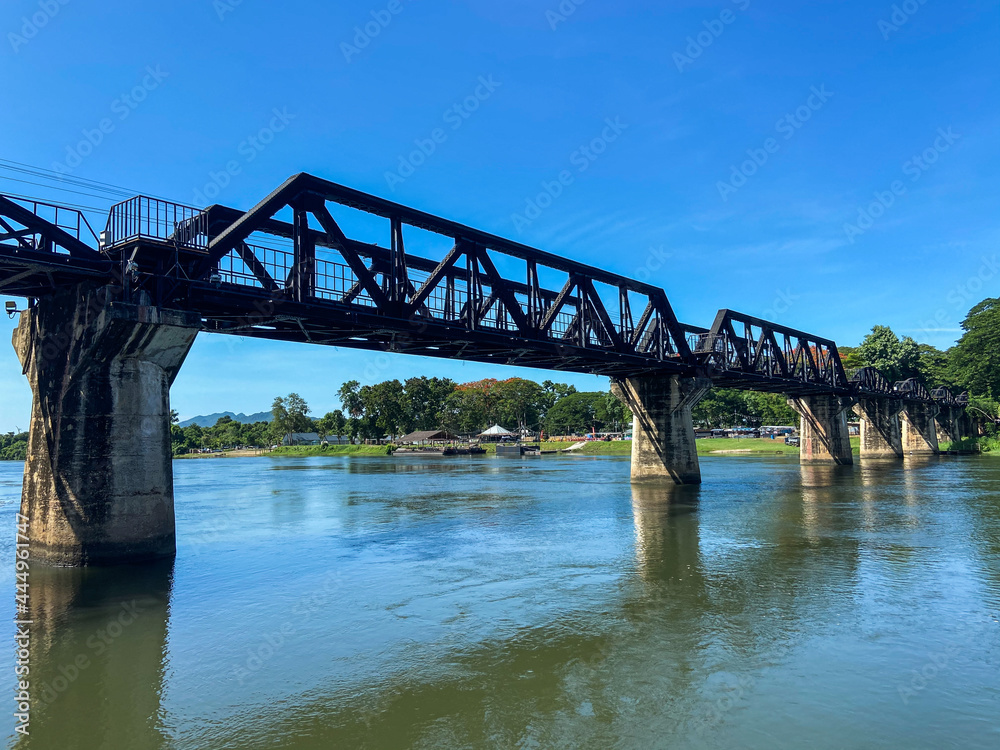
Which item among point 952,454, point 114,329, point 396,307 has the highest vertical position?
point 396,307

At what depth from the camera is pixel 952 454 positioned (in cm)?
10769

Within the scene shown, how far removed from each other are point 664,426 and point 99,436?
142ft

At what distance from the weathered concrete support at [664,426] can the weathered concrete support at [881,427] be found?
6485cm

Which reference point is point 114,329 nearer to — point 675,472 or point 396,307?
point 396,307

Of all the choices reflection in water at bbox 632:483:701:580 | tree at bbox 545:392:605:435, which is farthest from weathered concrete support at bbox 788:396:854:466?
tree at bbox 545:392:605:435

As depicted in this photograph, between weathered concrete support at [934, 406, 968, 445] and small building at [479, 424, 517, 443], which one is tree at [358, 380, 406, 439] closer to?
small building at [479, 424, 517, 443]

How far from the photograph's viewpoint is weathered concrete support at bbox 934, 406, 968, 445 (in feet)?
395

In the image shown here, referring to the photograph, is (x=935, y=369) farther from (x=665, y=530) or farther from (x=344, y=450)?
(x=344, y=450)

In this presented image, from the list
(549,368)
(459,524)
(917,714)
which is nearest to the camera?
(917,714)

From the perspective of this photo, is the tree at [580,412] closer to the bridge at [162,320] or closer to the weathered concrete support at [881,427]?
the weathered concrete support at [881,427]

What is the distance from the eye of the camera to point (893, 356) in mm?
121938

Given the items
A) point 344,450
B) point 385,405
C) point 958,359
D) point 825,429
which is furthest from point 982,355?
point 344,450

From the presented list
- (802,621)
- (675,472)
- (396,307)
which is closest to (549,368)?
(675,472)

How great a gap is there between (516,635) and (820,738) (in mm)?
6767
